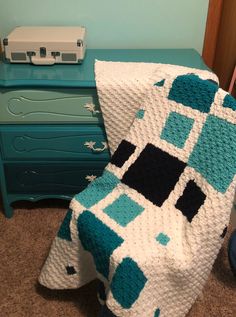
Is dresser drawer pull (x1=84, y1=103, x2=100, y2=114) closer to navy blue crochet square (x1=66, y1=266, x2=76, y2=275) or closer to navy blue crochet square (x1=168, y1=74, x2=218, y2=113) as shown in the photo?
navy blue crochet square (x1=168, y1=74, x2=218, y2=113)

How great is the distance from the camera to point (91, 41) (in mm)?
1791

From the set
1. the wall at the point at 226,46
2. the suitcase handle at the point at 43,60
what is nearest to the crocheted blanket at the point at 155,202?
the suitcase handle at the point at 43,60

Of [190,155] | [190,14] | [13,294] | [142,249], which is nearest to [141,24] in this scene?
[190,14]

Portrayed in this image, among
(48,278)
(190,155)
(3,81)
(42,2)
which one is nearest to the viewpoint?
(190,155)

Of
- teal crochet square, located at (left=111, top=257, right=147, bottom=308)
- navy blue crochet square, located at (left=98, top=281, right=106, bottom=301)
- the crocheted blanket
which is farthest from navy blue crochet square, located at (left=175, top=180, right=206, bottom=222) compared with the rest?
navy blue crochet square, located at (left=98, top=281, right=106, bottom=301)

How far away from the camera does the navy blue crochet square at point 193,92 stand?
114 cm

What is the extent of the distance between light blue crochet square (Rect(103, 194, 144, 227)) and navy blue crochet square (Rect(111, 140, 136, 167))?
146mm

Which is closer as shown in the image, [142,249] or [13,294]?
[142,249]

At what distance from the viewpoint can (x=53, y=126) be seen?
152 centimetres

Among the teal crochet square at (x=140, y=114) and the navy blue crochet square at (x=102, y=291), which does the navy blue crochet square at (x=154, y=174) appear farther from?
the navy blue crochet square at (x=102, y=291)

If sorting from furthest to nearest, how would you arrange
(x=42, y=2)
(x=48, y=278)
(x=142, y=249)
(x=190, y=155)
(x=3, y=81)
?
1. (x=42, y=2)
2. (x=3, y=81)
3. (x=48, y=278)
4. (x=190, y=155)
5. (x=142, y=249)

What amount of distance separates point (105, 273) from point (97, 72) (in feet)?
2.65

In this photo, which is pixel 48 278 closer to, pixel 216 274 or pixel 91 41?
pixel 216 274

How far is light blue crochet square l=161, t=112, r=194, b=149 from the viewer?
120 centimetres
